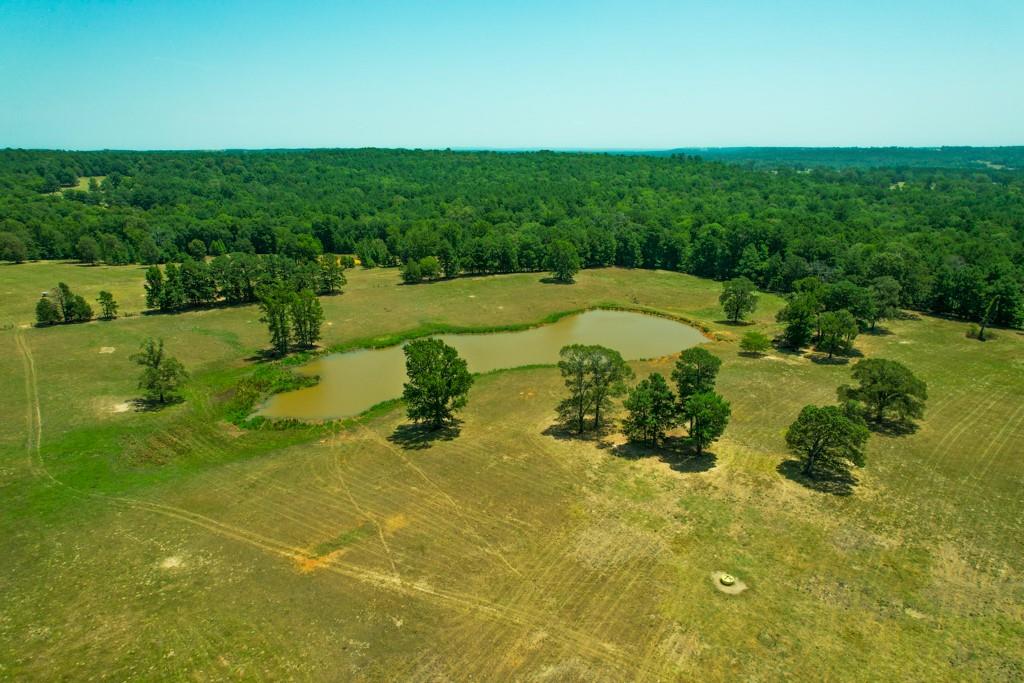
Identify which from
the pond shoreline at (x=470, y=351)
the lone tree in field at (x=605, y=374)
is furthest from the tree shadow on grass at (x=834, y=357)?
the lone tree in field at (x=605, y=374)

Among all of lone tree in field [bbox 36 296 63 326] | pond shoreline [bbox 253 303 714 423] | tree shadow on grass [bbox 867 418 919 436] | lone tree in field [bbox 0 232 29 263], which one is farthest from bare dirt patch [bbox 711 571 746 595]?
lone tree in field [bbox 0 232 29 263]

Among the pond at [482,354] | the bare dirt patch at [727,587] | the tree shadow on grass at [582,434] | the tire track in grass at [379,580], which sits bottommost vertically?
the pond at [482,354]

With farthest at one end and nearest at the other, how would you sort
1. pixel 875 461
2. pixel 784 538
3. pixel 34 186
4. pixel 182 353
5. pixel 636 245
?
1. pixel 34 186
2. pixel 636 245
3. pixel 182 353
4. pixel 875 461
5. pixel 784 538

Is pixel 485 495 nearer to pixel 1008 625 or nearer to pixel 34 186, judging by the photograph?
pixel 1008 625

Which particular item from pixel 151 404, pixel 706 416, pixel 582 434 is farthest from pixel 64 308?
pixel 706 416

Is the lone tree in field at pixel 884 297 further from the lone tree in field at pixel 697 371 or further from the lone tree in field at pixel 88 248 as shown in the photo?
the lone tree in field at pixel 88 248

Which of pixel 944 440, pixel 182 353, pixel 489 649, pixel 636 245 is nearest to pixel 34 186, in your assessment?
pixel 182 353
